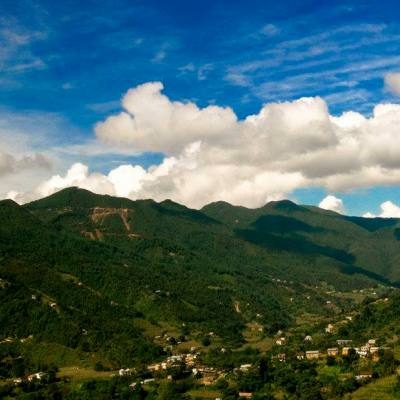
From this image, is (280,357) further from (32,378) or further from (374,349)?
(32,378)

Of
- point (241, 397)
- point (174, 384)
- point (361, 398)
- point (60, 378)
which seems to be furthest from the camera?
point (60, 378)

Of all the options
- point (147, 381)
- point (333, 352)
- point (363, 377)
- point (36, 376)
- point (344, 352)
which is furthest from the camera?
point (333, 352)

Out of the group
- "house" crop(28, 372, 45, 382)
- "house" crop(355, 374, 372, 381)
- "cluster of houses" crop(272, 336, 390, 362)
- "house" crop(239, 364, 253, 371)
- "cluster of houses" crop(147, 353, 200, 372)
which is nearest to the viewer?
"house" crop(355, 374, 372, 381)

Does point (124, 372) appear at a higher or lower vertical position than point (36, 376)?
lower

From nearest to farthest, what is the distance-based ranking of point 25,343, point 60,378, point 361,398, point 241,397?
1. point 361,398
2. point 241,397
3. point 60,378
4. point 25,343

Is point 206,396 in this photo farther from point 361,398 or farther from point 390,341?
point 390,341

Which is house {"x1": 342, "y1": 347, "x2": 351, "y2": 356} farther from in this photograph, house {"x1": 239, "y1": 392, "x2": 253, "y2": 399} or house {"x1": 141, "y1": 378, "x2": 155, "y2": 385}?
house {"x1": 141, "y1": 378, "x2": 155, "y2": 385}

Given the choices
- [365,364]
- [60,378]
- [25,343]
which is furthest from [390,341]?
[25,343]

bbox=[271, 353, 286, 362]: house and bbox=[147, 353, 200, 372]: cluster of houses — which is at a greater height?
bbox=[147, 353, 200, 372]: cluster of houses

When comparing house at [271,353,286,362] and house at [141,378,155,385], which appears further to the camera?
house at [271,353,286,362]

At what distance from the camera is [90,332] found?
19250cm

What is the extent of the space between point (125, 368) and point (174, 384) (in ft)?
120

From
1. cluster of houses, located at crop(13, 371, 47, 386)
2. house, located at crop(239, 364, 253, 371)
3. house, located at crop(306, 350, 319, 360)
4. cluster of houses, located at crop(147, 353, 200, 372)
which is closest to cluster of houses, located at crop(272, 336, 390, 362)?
house, located at crop(306, 350, 319, 360)

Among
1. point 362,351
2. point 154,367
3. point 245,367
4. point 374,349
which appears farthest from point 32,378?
point 374,349
